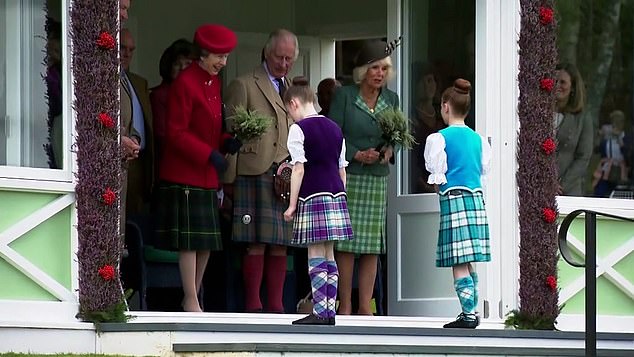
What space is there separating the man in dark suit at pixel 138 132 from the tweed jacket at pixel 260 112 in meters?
0.52

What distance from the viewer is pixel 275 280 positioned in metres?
10.7

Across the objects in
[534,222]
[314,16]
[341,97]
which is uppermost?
[314,16]

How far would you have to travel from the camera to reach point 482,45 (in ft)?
36.1

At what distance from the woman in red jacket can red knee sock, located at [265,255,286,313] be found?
0.50 m

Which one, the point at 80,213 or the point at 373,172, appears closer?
the point at 80,213

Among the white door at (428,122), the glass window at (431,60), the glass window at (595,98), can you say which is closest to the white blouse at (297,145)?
the white door at (428,122)

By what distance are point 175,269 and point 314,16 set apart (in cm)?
338

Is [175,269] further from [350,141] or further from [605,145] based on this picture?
[605,145]

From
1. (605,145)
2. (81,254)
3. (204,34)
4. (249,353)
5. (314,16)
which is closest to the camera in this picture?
(249,353)

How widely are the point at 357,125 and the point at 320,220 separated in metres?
1.55

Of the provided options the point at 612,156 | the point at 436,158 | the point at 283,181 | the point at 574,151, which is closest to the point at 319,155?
the point at 436,158

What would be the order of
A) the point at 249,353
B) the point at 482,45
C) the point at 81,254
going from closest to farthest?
the point at 249,353 < the point at 81,254 < the point at 482,45

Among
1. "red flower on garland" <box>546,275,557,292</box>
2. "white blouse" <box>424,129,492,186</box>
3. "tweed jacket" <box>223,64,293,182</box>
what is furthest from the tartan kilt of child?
"red flower on garland" <box>546,275,557,292</box>

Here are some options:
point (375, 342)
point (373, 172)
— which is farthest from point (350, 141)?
point (375, 342)
